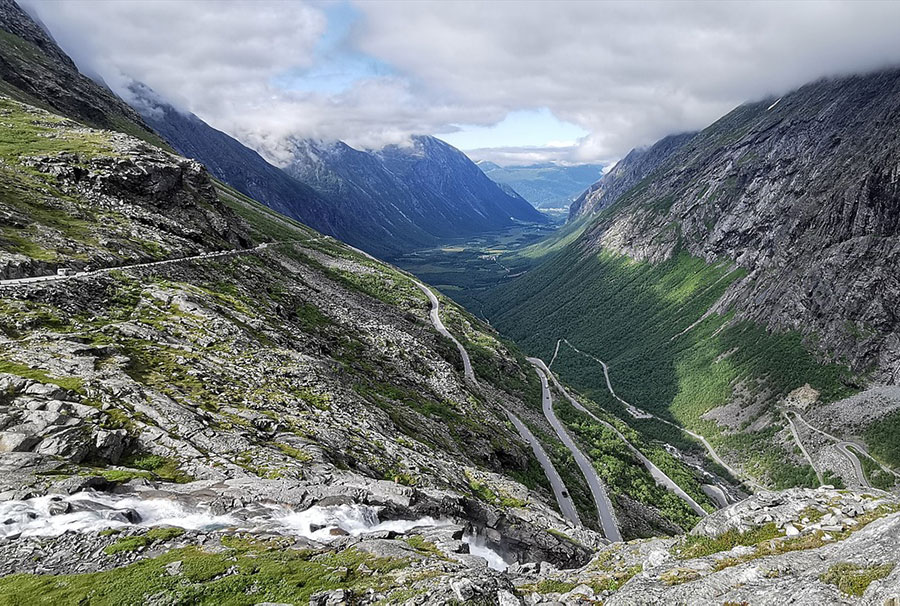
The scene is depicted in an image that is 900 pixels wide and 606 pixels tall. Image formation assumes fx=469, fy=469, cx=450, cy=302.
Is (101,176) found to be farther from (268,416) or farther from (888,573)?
(888,573)

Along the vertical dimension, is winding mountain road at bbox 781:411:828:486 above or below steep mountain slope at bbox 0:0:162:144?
below

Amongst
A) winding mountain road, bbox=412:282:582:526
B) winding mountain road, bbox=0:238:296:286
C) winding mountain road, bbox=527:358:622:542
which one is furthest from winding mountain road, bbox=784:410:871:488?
winding mountain road, bbox=0:238:296:286

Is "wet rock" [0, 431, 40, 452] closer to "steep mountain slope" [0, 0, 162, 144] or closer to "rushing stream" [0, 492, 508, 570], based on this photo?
"rushing stream" [0, 492, 508, 570]

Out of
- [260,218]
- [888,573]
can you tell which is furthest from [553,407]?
[260,218]

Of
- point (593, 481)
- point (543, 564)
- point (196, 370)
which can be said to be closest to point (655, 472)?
point (593, 481)

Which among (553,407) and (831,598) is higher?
(831,598)

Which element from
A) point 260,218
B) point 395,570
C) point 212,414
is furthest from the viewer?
point 260,218
